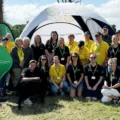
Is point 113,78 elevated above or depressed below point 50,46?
below

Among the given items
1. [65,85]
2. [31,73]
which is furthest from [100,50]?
[31,73]

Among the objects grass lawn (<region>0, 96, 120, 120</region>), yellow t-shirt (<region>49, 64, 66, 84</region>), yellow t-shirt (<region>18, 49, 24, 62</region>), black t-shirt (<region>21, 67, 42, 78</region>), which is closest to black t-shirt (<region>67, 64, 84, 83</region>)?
yellow t-shirt (<region>49, 64, 66, 84</region>)

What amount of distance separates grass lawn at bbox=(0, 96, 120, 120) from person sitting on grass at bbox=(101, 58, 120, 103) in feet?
0.75

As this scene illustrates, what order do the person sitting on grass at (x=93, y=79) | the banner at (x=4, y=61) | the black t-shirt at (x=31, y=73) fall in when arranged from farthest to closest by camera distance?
the person sitting on grass at (x=93, y=79) < the banner at (x=4, y=61) < the black t-shirt at (x=31, y=73)

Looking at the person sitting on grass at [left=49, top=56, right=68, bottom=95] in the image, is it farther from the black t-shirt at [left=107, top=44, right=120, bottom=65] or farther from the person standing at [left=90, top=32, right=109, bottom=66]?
the black t-shirt at [left=107, top=44, right=120, bottom=65]

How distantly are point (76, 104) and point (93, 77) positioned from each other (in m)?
0.75

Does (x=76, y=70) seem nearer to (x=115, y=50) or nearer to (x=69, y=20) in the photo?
(x=115, y=50)

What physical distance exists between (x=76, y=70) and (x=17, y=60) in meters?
1.33

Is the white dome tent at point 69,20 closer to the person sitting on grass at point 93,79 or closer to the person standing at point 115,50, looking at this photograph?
the person standing at point 115,50

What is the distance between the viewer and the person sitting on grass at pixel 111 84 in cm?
568

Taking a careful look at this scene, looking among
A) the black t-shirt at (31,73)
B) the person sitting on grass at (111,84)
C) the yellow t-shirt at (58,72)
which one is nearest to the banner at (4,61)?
the black t-shirt at (31,73)

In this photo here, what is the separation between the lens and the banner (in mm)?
5926

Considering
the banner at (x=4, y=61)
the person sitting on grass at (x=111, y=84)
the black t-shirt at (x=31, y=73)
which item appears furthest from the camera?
the banner at (x=4, y=61)

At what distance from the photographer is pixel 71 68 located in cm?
632
